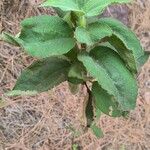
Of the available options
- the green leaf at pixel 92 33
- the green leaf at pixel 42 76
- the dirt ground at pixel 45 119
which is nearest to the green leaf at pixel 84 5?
the green leaf at pixel 92 33

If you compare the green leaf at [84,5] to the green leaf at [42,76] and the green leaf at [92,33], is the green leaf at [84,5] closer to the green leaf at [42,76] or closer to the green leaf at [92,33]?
the green leaf at [92,33]

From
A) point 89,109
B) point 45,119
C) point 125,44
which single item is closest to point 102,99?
point 89,109

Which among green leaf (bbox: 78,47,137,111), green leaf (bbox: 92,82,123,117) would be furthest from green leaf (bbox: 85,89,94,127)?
Answer: green leaf (bbox: 78,47,137,111)

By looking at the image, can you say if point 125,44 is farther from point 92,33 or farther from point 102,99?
point 102,99

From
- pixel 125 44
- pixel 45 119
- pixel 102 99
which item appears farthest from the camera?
pixel 45 119

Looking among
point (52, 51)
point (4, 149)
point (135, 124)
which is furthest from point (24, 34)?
point (135, 124)

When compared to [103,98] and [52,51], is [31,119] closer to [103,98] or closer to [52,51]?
[103,98]

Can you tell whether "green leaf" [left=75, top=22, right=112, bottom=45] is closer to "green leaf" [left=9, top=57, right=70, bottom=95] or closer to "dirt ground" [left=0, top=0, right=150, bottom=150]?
"green leaf" [left=9, top=57, right=70, bottom=95]
